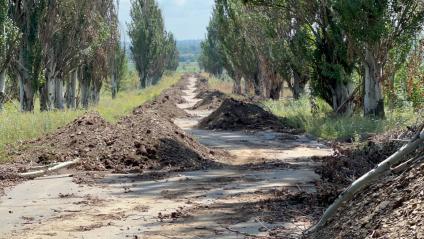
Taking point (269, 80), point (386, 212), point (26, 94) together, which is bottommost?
point (386, 212)

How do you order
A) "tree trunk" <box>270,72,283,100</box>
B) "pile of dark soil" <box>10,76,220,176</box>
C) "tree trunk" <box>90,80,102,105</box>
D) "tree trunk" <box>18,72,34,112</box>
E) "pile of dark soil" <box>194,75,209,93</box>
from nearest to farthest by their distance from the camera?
"pile of dark soil" <box>10,76,220,176</box>, "tree trunk" <box>18,72,34,112</box>, "tree trunk" <box>270,72,283,100</box>, "tree trunk" <box>90,80,102,105</box>, "pile of dark soil" <box>194,75,209,93</box>

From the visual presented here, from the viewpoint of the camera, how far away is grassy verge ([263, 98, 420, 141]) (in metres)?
19.1

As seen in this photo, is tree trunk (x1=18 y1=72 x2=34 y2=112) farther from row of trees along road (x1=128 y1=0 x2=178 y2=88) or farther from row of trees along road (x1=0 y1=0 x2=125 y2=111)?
row of trees along road (x1=128 y1=0 x2=178 y2=88)

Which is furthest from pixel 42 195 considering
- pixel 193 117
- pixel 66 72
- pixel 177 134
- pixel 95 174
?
pixel 193 117

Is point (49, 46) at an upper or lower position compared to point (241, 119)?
upper

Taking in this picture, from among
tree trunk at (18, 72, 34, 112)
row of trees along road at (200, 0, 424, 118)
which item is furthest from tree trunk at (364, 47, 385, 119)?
tree trunk at (18, 72, 34, 112)

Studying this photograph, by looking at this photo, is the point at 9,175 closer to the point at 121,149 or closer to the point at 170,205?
the point at 121,149

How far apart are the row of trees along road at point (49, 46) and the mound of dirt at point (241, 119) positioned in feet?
26.0

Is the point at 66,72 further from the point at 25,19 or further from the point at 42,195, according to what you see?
the point at 42,195

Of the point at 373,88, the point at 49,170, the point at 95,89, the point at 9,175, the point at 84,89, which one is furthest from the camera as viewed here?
the point at 95,89

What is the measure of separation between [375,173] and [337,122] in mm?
16457

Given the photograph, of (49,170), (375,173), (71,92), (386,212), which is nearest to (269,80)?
(71,92)

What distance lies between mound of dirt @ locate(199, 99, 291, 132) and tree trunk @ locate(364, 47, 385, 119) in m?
3.51

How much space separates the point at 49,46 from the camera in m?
28.4
